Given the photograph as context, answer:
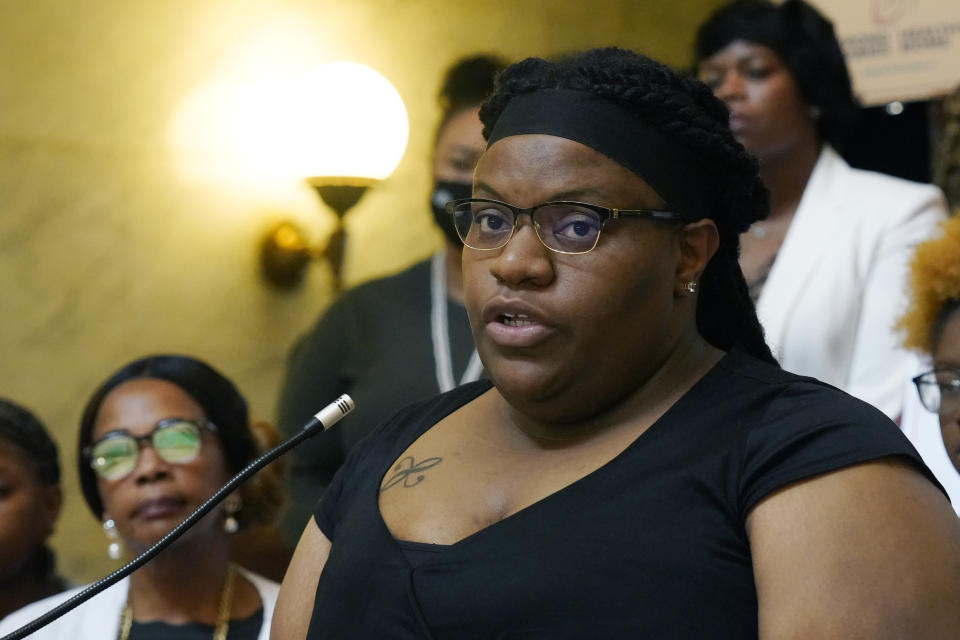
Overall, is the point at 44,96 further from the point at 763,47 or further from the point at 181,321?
the point at 763,47

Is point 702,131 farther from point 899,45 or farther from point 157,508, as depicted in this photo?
point 899,45

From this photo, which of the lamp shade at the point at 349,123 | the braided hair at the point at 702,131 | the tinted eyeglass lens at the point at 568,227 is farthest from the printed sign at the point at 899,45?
the tinted eyeglass lens at the point at 568,227

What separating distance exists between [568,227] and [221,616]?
1.57 m

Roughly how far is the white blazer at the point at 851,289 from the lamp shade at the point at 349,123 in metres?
1.63

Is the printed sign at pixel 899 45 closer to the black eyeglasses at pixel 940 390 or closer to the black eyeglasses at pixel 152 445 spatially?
the black eyeglasses at pixel 940 390

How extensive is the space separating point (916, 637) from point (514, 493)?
52 cm

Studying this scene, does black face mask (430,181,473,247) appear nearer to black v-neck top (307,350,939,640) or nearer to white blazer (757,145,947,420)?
white blazer (757,145,947,420)

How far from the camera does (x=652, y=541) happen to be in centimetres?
145

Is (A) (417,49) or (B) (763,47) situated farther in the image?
(A) (417,49)

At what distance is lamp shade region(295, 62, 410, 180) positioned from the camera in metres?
4.09

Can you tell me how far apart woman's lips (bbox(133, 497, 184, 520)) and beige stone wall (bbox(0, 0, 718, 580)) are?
1.16 m

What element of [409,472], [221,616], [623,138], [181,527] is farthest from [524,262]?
[221,616]

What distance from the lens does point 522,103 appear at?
1735 millimetres

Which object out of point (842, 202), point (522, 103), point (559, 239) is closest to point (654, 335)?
point (559, 239)
